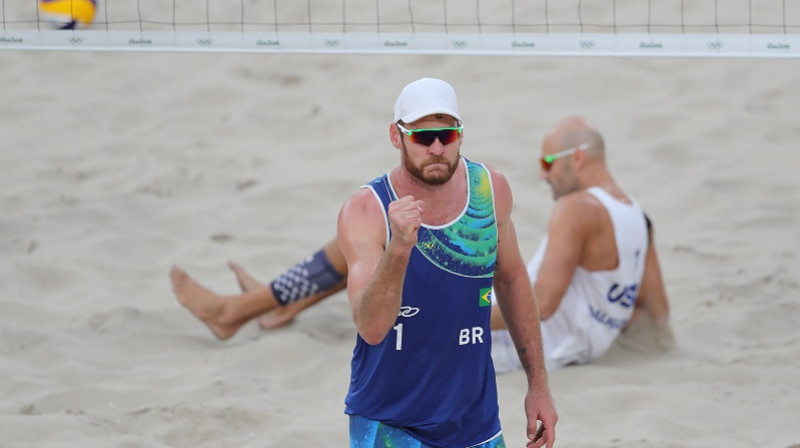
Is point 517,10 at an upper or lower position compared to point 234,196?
upper

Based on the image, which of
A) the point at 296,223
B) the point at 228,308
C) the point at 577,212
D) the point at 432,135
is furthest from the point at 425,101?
the point at 296,223

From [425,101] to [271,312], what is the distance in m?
2.71

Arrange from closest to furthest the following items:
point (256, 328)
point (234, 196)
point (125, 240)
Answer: point (256, 328), point (125, 240), point (234, 196)

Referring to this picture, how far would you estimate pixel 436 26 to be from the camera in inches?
310

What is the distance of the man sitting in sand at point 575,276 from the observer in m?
4.95

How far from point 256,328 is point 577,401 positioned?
1.55 meters

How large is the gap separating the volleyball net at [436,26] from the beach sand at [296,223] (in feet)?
0.96

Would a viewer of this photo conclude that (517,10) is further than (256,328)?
Yes

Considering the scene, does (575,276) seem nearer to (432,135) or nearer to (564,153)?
(564,153)

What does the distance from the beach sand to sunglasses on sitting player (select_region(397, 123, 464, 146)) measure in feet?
5.41

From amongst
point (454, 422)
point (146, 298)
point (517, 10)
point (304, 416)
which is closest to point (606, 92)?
point (517, 10)

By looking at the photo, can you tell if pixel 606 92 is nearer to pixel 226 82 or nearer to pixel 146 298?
pixel 226 82

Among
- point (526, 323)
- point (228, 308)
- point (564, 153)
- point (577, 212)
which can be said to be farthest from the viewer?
point (228, 308)

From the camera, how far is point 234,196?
685cm
